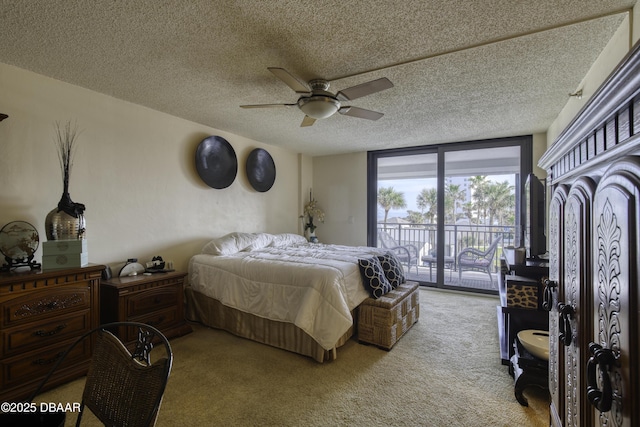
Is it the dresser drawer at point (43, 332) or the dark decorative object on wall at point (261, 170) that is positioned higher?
the dark decorative object on wall at point (261, 170)

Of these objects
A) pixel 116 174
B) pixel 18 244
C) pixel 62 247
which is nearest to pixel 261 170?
pixel 116 174

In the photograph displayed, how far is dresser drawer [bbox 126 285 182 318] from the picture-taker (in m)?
2.59

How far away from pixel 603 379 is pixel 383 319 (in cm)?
212

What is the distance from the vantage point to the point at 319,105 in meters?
2.29

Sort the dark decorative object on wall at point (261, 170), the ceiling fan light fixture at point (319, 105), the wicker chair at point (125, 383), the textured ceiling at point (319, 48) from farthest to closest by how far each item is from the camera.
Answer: the dark decorative object on wall at point (261, 170) → the ceiling fan light fixture at point (319, 105) → the textured ceiling at point (319, 48) → the wicker chair at point (125, 383)

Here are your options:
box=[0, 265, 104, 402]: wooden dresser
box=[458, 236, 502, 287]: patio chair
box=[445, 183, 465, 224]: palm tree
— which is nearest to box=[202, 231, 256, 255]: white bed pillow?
box=[0, 265, 104, 402]: wooden dresser

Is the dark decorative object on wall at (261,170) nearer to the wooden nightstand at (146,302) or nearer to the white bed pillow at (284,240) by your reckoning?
the white bed pillow at (284,240)

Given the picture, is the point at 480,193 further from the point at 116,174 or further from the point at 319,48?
the point at 116,174

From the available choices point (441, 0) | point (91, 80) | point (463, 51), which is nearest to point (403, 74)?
point (463, 51)

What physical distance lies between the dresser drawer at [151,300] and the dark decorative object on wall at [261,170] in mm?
2057

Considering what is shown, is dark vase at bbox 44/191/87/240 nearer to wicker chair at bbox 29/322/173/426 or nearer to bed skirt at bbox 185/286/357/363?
bed skirt at bbox 185/286/357/363

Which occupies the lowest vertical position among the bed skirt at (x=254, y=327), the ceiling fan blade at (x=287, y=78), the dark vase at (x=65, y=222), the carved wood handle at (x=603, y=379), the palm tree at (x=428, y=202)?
the bed skirt at (x=254, y=327)

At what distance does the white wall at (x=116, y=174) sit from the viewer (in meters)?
2.33

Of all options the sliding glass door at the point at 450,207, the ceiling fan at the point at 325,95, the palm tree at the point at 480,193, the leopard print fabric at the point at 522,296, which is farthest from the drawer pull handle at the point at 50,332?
the palm tree at the point at 480,193
